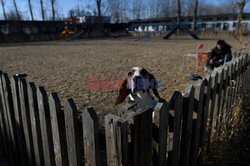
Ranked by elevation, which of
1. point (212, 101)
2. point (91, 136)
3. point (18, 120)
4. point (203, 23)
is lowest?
point (18, 120)

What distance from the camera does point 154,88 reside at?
114 inches

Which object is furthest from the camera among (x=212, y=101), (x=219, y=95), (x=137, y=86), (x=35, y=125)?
(x=137, y=86)

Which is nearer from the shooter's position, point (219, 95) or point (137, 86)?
point (219, 95)

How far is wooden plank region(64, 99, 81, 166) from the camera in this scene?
4.33 ft

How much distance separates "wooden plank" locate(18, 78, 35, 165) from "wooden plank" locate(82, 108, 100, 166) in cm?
82

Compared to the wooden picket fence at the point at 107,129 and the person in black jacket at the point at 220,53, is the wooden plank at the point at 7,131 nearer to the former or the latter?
the wooden picket fence at the point at 107,129

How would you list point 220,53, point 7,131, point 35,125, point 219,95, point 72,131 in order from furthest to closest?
point 220,53 → point 7,131 → point 219,95 → point 35,125 → point 72,131

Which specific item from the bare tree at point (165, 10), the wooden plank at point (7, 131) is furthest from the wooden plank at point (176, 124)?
the bare tree at point (165, 10)

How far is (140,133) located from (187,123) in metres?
0.61

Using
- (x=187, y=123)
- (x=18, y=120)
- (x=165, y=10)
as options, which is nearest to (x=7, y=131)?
(x=18, y=120)

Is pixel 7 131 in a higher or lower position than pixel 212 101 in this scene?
lower

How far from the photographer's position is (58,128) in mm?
1494

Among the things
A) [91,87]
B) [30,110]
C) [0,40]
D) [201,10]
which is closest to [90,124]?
[30,110]

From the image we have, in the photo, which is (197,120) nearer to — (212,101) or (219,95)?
(212,101)
